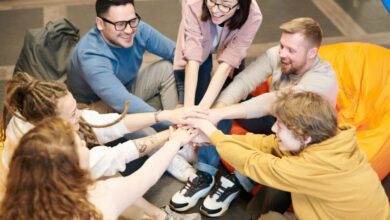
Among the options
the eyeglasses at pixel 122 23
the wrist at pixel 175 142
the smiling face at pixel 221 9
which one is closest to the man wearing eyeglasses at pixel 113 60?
the eyeglasses at pixel 122 23

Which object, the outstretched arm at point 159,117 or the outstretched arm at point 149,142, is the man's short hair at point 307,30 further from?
the outstretched arm at point 149,142

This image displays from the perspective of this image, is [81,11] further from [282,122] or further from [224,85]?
[282,122]

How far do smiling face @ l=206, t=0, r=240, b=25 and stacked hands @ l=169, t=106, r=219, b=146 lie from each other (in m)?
0.45

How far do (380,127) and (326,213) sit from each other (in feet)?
2.66

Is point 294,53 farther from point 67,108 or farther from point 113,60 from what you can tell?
point 67,108

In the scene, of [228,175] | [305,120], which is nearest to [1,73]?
[228,175]

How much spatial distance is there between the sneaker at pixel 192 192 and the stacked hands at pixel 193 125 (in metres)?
0.28

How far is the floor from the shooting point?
373 cm

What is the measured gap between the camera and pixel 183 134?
2.12 m

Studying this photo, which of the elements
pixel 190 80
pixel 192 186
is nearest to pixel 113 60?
pixel 190 80

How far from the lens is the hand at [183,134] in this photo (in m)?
2.08

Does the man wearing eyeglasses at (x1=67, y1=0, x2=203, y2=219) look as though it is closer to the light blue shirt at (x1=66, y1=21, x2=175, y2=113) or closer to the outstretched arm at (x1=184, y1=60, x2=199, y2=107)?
the light blue shirt at (x1=66, y1=21, x2=175, y2=113)

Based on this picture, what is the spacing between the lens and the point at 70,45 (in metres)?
2.94

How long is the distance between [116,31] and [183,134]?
61 centimetres
